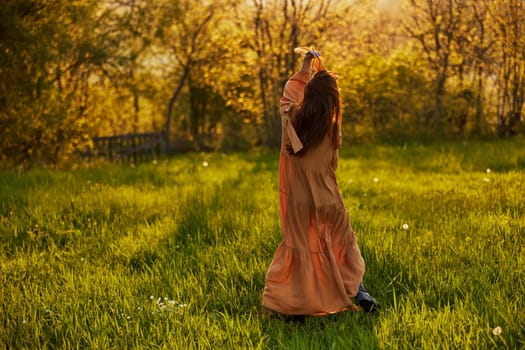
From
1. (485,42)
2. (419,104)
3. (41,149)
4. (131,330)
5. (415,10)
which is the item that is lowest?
(131,330)

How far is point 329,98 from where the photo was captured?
130 inches

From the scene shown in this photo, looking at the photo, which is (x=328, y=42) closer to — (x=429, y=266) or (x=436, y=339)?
(x=429, y=266)

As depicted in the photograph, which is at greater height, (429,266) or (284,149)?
(284,149)

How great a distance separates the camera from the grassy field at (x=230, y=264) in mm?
3111

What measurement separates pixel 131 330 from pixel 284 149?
5.07 feet

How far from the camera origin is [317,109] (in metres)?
3.28

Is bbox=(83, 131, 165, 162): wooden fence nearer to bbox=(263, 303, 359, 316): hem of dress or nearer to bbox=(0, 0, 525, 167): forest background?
bbox=(0, 0, 525, 167): forest background

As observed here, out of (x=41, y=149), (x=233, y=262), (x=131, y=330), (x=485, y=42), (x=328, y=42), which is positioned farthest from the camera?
(x=328, y=42)

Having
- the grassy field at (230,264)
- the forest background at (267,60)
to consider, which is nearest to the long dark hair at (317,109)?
the grassy field at (230,264)

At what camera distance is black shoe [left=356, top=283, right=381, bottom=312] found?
345cm

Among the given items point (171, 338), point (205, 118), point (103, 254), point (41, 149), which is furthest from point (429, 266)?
point (205, 118)

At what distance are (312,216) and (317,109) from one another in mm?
716

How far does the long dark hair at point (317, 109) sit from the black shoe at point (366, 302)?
3.58ft

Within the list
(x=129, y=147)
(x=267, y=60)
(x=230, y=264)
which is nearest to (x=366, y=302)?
(x=230, y=264)
